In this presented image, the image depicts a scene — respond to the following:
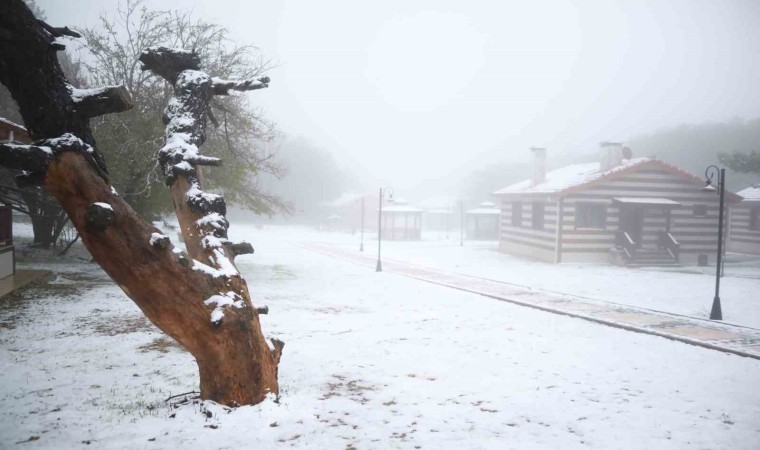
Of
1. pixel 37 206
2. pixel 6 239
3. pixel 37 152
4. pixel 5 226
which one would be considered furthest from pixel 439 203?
pixel 37 152

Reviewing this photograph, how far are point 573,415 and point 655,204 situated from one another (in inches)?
880

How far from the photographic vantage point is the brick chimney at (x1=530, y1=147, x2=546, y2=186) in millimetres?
28391

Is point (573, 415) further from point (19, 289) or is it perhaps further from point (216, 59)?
point (216, 59)

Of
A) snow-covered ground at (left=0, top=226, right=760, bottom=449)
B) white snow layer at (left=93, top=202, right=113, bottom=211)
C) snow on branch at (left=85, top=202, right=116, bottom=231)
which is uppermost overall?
white snow layer at (left=93, top=202, right=113, bottom=211)

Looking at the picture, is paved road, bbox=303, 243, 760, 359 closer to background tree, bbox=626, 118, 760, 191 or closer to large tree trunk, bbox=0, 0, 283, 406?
large tree trunk, bbox=0, 0, 283, 406

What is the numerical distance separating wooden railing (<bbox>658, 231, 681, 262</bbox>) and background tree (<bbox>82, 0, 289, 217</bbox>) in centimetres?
2092

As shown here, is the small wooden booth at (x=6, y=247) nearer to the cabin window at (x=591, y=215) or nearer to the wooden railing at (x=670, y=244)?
the cabin window at (x=591, y=215)

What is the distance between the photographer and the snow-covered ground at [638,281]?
502 inches

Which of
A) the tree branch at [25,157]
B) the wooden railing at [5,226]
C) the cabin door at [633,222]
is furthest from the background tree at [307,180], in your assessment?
the tree branch at [25,157]

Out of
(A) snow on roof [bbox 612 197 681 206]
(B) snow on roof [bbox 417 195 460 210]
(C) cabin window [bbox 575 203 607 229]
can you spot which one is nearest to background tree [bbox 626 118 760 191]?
(B) snow on roof [bbox 417 195 460 210]

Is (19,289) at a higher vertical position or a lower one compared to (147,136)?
lower

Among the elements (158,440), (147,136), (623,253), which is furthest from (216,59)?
(623,253)

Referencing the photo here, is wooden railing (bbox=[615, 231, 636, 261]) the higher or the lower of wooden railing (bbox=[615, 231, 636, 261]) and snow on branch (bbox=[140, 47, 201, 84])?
the lower

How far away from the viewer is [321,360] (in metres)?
7.19
